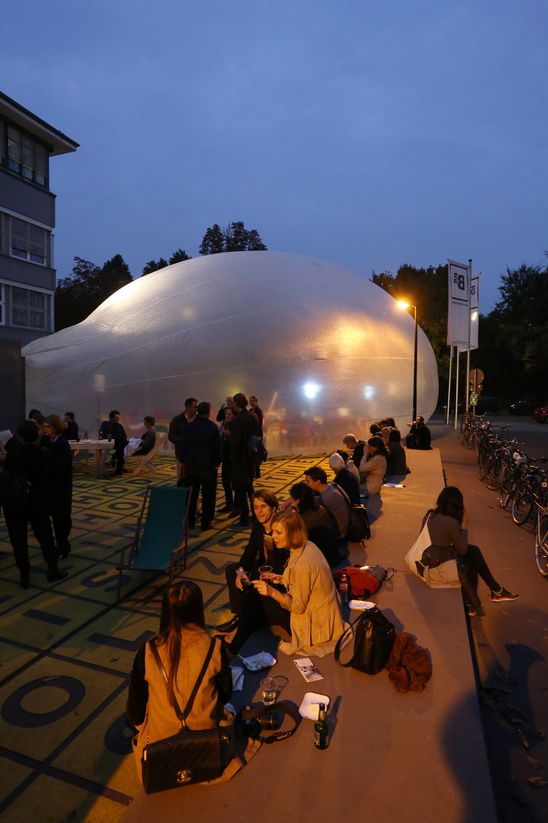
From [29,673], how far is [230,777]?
87.3 inches

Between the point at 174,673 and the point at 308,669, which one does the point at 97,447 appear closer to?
the point at 308,669

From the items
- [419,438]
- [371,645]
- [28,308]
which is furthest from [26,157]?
[371,645]

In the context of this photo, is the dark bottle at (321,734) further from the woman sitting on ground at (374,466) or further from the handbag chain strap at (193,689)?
the woman sitting on ground at (374,466)

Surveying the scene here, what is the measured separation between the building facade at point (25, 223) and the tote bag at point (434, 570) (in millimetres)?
24826

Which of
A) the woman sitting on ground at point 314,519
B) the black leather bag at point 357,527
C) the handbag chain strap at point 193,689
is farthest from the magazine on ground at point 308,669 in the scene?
the black leather bag at point 357,527

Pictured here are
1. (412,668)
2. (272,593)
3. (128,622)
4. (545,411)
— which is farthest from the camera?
(545,411)

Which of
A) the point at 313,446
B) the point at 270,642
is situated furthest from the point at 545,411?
the point at 270,642

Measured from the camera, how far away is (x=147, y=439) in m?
12.0

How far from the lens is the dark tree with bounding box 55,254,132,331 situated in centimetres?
4131

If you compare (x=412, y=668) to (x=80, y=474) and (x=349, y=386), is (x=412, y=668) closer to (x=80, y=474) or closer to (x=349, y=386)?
(x=80, y=474)

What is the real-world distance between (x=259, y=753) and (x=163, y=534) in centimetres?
368

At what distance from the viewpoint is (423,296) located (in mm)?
45438

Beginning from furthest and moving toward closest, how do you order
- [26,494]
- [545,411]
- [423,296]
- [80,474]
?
[423,296] < [545,411] < [80,474] < [26,494]

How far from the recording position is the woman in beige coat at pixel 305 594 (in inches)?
146
